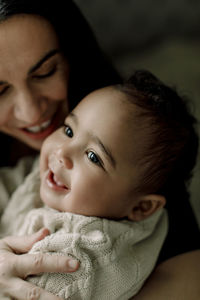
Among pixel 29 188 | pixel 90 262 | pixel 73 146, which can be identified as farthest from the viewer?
pixel 29 188

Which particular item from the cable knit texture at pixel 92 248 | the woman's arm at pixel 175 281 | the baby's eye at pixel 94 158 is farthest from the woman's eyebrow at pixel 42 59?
the woman's arm at pixel 175 281

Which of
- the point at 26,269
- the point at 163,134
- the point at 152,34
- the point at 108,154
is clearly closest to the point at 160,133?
the point at 163,134

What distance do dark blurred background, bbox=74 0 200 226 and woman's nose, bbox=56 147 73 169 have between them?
4.80ft

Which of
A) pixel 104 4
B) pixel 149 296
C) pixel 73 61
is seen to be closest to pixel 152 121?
pixel 73 61

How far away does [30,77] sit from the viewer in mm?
1193

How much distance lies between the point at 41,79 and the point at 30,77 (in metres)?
0.05

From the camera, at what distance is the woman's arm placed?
3.71ft

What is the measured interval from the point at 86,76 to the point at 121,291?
79 cm

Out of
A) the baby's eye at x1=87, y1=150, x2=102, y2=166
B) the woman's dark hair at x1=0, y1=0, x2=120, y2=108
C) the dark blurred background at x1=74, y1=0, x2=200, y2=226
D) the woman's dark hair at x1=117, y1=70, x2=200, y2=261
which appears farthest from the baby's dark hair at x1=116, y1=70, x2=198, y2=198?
the dark blurred background at x1=74, y1=0, x2=200, y2=226

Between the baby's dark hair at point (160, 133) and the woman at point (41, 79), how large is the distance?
20 centimetres

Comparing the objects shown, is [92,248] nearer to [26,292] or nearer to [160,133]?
[26,292]

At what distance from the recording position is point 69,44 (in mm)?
1265

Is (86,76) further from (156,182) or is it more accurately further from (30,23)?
(156,182)

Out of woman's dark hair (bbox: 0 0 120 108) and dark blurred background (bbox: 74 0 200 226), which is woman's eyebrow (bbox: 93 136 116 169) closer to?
woman's dark hair (bbox: 0 0 120 108)
